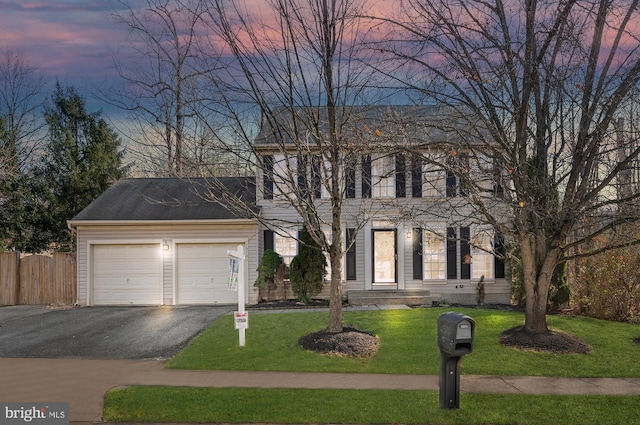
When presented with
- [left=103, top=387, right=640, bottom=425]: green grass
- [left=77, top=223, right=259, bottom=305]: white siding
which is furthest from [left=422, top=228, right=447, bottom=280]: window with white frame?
[left=103, top=387, right=640, bottom=425]: green grass

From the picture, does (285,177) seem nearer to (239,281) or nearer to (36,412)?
(239,281)

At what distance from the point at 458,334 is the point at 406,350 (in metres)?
3.80

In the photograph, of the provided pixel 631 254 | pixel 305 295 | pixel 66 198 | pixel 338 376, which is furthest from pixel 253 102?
pixel 66 198

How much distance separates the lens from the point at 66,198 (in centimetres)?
2608

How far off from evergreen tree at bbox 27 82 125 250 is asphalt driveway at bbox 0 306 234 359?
319 inches

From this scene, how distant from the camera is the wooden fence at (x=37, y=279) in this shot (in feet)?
62.6

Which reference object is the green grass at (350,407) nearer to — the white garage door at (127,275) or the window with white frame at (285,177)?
the window with white frame at (285,177)

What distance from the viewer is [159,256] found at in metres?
18.5

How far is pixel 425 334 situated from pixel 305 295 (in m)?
6.13

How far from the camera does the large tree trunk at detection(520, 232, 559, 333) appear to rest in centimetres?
1133

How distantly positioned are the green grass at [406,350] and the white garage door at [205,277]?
4.40 m

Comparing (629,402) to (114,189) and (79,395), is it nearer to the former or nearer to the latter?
(79,395)

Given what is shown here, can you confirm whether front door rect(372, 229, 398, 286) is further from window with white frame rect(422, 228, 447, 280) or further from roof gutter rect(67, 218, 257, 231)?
roof gutter rect(67, 218, 257, 231)

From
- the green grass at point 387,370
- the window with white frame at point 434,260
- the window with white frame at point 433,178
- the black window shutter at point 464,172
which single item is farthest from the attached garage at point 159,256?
the black window shutter at point 464,172
